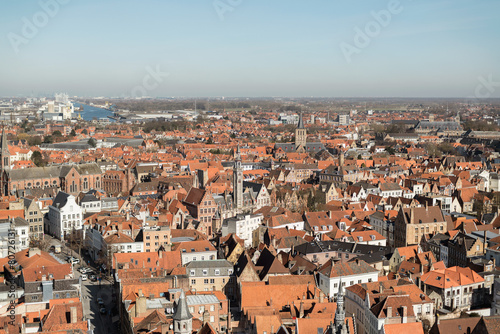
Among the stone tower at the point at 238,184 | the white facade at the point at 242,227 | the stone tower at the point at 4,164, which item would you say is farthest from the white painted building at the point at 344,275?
the stone tower at the point at 4,164

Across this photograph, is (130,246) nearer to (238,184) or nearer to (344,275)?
(344,275)

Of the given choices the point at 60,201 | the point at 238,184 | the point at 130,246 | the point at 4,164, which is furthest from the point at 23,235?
the point at 4,164

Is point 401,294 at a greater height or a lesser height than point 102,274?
greater

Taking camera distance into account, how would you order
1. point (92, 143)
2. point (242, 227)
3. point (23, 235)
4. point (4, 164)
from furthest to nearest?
point (92, 143)
point (4, 164)
point (242, 227)
point (23, 235)

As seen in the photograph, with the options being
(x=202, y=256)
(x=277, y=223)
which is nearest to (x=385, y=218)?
(x=277, y=223)

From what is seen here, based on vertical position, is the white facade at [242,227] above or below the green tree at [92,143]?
below

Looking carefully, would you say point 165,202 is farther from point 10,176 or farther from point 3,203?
point 10,176

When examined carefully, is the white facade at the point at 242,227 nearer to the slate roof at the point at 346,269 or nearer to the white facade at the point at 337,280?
the slate roof at the point at 346,269

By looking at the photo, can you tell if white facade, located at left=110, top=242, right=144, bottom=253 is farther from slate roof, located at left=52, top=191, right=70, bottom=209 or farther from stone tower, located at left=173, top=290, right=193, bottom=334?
stone tower, located at left=173, top=290, right=193, bottom=334

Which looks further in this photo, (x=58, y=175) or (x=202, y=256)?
(x=58, y=175)

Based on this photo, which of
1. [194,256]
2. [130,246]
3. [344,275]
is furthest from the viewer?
[130,246]

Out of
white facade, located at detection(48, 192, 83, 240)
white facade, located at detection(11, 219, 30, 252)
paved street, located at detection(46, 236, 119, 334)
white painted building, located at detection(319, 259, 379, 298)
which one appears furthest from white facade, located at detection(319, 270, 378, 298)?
white facade, located at detection(48, 192, 83, 240)
